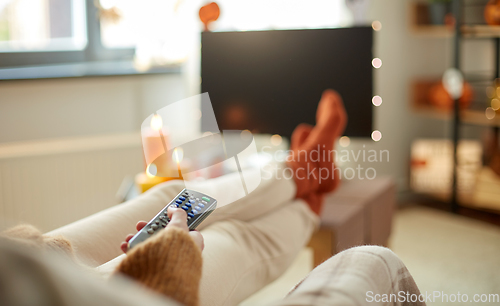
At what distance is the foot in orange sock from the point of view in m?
1.14

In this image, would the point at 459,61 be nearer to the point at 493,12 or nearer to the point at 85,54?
the point at 493,12

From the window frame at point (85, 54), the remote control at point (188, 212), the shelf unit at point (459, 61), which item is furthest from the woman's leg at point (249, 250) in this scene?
the shelf unit at point (459, 61)

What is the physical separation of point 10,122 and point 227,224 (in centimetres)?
103

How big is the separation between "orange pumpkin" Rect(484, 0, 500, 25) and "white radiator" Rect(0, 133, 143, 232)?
1606mm

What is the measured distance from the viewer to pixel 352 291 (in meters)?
0.49

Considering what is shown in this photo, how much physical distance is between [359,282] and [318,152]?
74cm

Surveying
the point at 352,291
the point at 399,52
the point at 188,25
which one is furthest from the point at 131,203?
the point at 399,52

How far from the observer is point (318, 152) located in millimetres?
1237

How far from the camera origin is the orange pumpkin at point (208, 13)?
83cm

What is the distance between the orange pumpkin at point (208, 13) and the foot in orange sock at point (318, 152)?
34 centimetres

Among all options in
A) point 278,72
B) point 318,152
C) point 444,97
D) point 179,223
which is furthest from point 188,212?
point 444,97

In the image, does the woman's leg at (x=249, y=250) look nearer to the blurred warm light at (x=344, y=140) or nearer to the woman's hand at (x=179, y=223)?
the woman's hand at (x=179, y=223)

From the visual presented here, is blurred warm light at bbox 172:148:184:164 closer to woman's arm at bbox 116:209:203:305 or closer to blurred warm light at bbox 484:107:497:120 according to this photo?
woman's arm at bbox 116:209:203:305

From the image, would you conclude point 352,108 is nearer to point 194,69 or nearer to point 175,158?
point 175,158
